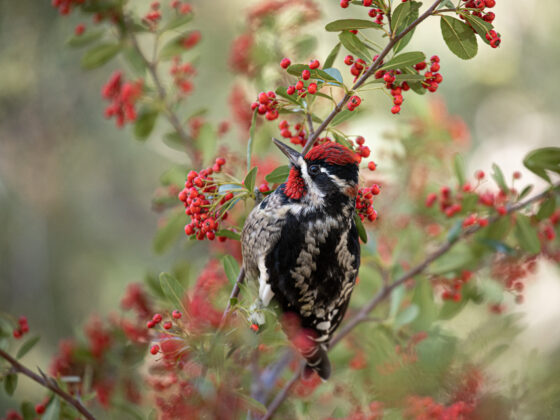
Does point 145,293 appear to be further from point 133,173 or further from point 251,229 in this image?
point 133,173

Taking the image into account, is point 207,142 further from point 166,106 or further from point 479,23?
point 479,23

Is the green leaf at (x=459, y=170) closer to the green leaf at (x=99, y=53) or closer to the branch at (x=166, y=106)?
the branch at (x=166, y=106)

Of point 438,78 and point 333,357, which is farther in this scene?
point 333,357

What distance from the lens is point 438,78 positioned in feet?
4.81

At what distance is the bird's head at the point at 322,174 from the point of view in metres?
1.70

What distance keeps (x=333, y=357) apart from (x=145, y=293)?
0.81m

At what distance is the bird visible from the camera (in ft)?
6.17

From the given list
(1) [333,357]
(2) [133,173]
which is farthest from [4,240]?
(1) [333,357]

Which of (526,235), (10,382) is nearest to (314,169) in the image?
(526,235)

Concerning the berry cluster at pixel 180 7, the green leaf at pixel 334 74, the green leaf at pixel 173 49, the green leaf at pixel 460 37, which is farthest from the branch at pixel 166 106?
the green leaf at pixel 460 37

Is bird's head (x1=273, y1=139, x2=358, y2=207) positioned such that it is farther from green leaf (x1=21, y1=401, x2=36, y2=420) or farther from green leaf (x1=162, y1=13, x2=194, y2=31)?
green leaf (x1=21, y1=401, x2=36, y2=420)

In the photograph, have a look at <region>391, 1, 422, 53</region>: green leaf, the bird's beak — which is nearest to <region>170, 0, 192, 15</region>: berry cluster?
the bird's beak

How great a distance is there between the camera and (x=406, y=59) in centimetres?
138

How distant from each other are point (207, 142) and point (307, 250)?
609mm
